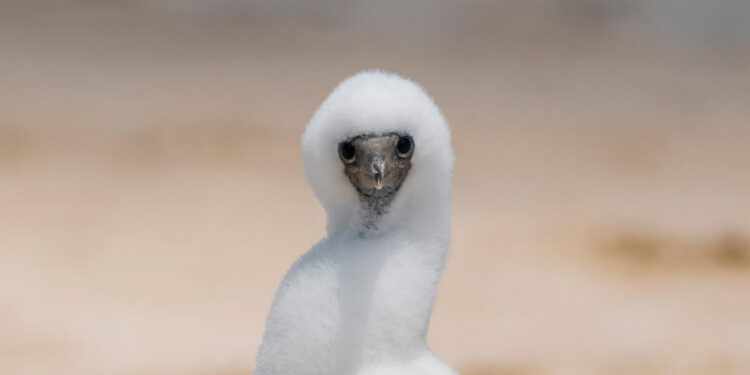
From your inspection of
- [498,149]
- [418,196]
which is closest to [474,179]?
[498,149]

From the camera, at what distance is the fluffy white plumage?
1.83m

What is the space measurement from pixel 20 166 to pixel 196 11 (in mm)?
1598

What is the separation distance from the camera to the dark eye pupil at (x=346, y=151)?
191 centimetres

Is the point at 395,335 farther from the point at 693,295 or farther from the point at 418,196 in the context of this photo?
the point at 693,295

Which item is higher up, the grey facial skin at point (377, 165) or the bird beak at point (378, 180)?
the grey facial skin at point (377, 165)

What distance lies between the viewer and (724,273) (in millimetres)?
4773

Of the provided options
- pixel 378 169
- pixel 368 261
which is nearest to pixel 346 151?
pixel 378 169


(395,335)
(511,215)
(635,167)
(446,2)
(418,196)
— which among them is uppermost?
(446,2)

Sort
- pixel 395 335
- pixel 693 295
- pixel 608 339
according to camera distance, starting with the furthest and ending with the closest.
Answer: pixel 693 295
pixel 608 339
pixel 395 335

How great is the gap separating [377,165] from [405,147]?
0.09 m

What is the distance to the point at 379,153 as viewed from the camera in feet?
6.10

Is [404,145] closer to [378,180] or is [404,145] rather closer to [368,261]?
[378,180]

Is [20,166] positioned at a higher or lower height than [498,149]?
lower

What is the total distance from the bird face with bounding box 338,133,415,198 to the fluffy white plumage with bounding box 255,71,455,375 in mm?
15
